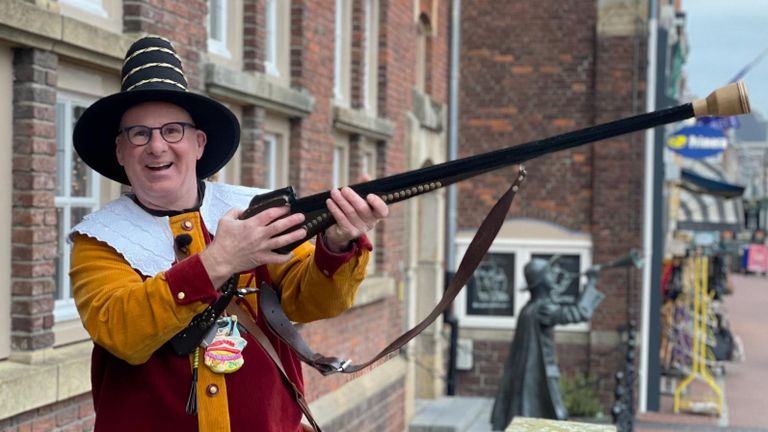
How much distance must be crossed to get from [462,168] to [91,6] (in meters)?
3.33

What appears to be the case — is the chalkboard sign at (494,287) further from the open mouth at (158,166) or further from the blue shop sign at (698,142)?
the open mouth at (158,166)

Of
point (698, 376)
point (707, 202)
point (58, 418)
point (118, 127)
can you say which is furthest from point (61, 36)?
point (707, 202)

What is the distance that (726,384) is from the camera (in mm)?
Answer: 18422

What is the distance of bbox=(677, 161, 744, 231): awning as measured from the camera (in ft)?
61.0

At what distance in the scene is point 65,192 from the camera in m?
5.22

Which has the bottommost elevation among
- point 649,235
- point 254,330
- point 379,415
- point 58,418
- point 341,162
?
point 379,415

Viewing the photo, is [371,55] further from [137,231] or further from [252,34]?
[137,231]

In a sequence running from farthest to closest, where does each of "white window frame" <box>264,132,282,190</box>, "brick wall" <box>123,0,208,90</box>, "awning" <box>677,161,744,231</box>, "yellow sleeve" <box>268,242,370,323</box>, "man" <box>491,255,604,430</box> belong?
"awning" <box>677,161,744,231</box> → "man" <box>491,255,604,430</box> → "white window frame" <box>264,132,282,190</box> → "brick wall" <box>123,0,208,90</box> → "yellow sleeve" <box>268,242,370,323</box>

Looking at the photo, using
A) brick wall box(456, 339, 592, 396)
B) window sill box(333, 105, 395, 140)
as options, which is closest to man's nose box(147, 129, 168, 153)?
window sill box(333, 105, 395, 140)

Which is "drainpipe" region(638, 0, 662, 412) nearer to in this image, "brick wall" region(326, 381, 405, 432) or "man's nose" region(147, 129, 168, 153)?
"brick wall" region(326, 381, 405, 432)

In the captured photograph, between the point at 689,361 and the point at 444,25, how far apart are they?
7.25 metres

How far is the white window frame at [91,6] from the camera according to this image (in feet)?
16.9

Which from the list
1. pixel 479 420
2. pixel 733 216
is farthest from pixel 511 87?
pixel 733 216

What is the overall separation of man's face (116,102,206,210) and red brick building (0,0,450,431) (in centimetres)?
202
